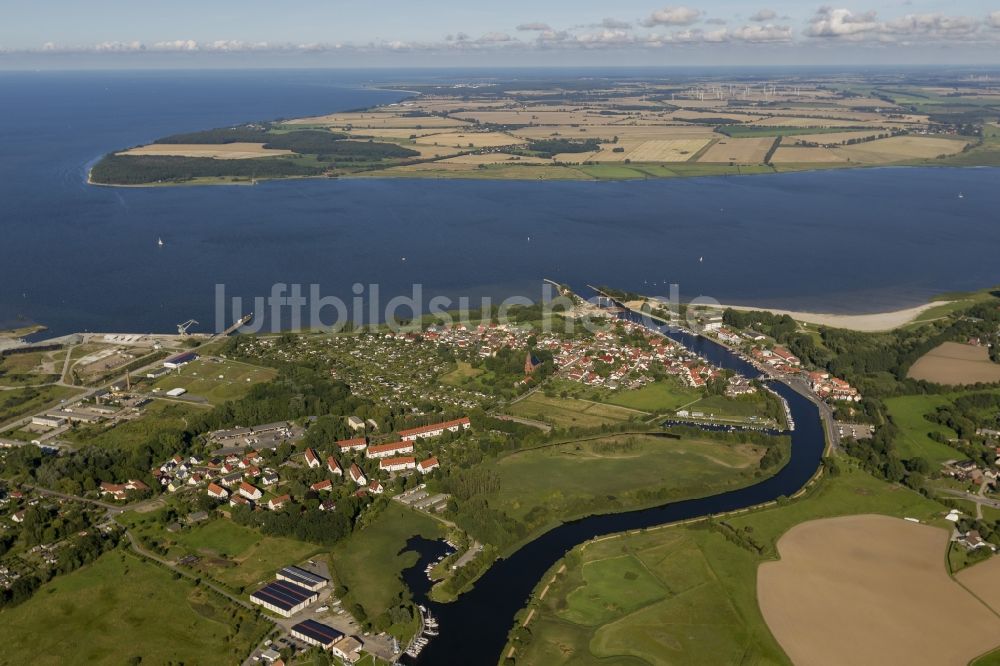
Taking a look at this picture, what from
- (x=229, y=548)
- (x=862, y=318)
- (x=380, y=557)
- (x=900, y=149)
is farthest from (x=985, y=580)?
(x=900, y=149)

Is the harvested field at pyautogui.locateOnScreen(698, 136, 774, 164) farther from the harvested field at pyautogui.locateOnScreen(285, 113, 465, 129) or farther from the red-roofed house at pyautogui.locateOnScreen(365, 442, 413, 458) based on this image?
the red-roofed house at pyautogui.locateOnScreen(365, 442, 413, 458)

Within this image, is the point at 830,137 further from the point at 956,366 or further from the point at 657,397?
the point at 657,397

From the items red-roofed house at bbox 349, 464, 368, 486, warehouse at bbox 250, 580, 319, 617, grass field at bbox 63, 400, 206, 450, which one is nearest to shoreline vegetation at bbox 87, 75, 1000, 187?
grass field at bbox 63, 400, 206, 450

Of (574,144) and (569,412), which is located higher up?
(574,144)

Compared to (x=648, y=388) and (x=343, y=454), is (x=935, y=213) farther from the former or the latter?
(x=343, y=454)

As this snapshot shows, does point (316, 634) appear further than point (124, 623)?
No

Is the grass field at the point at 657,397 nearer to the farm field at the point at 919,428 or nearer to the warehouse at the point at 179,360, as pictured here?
the farm field at the point at 919,428
